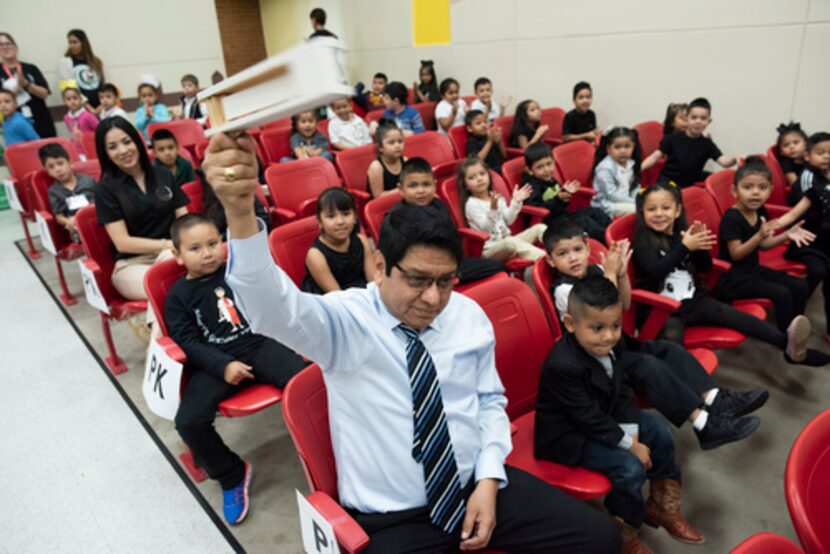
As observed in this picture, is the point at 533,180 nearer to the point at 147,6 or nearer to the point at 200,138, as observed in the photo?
the point at 200,138

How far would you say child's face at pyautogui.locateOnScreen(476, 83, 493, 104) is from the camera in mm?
5699

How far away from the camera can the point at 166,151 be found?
3.60 meters

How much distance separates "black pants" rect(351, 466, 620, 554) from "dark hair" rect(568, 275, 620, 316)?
0.54m

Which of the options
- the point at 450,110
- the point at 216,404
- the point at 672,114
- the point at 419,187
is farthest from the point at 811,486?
the point at 450,110

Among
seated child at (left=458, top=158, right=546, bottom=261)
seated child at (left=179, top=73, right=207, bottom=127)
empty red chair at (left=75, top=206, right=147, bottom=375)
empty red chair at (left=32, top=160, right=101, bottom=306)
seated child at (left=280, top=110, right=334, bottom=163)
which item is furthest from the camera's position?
seated child at (left=179, top=73, right=207, bottom=127)

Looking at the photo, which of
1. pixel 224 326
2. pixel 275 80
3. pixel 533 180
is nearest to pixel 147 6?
pixel 533 180

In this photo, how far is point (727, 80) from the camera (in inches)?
175

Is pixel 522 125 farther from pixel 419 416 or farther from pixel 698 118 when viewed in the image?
pixel 419 416

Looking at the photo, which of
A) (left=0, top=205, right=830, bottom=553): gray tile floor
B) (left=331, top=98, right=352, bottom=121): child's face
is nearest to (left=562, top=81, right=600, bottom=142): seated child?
(left=331, top=98, right=352, bottom=121): child's face

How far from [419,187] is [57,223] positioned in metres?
2.25

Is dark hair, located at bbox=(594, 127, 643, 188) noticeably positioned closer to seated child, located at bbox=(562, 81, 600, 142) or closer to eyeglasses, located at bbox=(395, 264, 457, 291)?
seated child, located at bbox=(562, 81, 600, 142)

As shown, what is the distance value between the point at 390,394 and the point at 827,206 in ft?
9.28

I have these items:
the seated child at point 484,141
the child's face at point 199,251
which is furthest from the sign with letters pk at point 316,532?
the seated child at point 484,141

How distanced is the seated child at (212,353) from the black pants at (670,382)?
1211 mm
